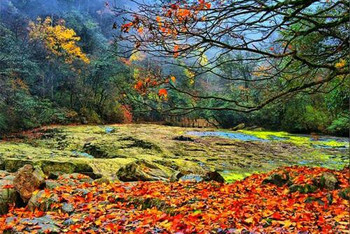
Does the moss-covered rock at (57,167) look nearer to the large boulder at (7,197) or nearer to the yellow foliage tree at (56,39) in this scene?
the large boulder at (7,197)

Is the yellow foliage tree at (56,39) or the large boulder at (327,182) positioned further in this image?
the yellow foliage tree at (56,39)

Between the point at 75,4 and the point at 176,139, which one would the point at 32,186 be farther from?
the point at 75,4

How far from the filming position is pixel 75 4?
38.6 metres

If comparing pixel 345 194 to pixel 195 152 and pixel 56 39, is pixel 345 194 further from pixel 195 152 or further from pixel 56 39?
pixel 56 39

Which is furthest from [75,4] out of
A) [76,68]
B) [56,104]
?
[56,104]

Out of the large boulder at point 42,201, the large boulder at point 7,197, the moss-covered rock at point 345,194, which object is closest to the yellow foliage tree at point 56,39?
the large boulder at point 7,197

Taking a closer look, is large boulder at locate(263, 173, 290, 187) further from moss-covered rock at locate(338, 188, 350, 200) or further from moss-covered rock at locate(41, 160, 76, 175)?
moss-covered rock at locate(41, 160, 76, 175)

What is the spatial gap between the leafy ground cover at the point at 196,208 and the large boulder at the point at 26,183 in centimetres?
A: 31

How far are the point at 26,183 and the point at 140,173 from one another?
266 centimetres

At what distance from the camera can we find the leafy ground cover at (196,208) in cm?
345

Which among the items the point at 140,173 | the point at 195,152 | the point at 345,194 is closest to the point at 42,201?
the point at 140,173

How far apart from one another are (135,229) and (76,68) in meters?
24.3

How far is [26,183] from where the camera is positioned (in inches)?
200

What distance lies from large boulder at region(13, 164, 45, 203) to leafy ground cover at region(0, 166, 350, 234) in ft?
1.00
